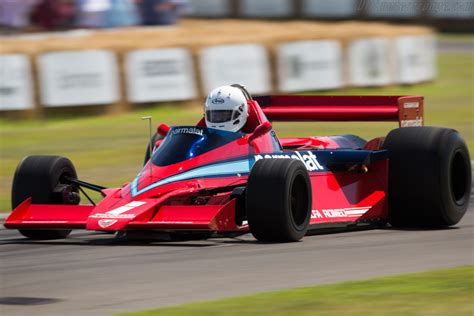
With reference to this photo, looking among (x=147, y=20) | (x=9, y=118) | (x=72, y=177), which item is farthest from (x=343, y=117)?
(x=147, y=20)

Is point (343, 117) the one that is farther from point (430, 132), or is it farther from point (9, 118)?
point (9, 118)

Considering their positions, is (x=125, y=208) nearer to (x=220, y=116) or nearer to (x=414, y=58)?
(x=220, y=116)

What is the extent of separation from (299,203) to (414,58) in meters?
18.9

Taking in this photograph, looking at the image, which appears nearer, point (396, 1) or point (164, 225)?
point (164, 225)

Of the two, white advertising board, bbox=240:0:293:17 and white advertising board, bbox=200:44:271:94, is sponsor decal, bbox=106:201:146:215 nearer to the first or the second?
white advertising board, bbox=200:44:271:94

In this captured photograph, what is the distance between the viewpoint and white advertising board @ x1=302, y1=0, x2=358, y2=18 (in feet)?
150

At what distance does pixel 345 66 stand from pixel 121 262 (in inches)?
701

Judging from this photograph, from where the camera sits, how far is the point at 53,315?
673cm

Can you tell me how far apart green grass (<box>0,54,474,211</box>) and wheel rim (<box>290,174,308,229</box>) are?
4.20 metres

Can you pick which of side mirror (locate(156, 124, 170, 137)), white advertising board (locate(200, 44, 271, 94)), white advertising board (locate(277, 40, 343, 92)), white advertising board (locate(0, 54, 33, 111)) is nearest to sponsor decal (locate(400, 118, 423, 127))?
side mirror (locate(156, 124, 170, 137))

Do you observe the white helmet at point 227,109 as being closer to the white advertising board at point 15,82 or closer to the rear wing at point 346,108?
the rear wing at point 346,108

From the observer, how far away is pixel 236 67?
23.0 metres

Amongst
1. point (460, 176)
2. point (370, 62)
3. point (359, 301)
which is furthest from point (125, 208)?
point (370, 62)

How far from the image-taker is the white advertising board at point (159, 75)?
21.4 metres
